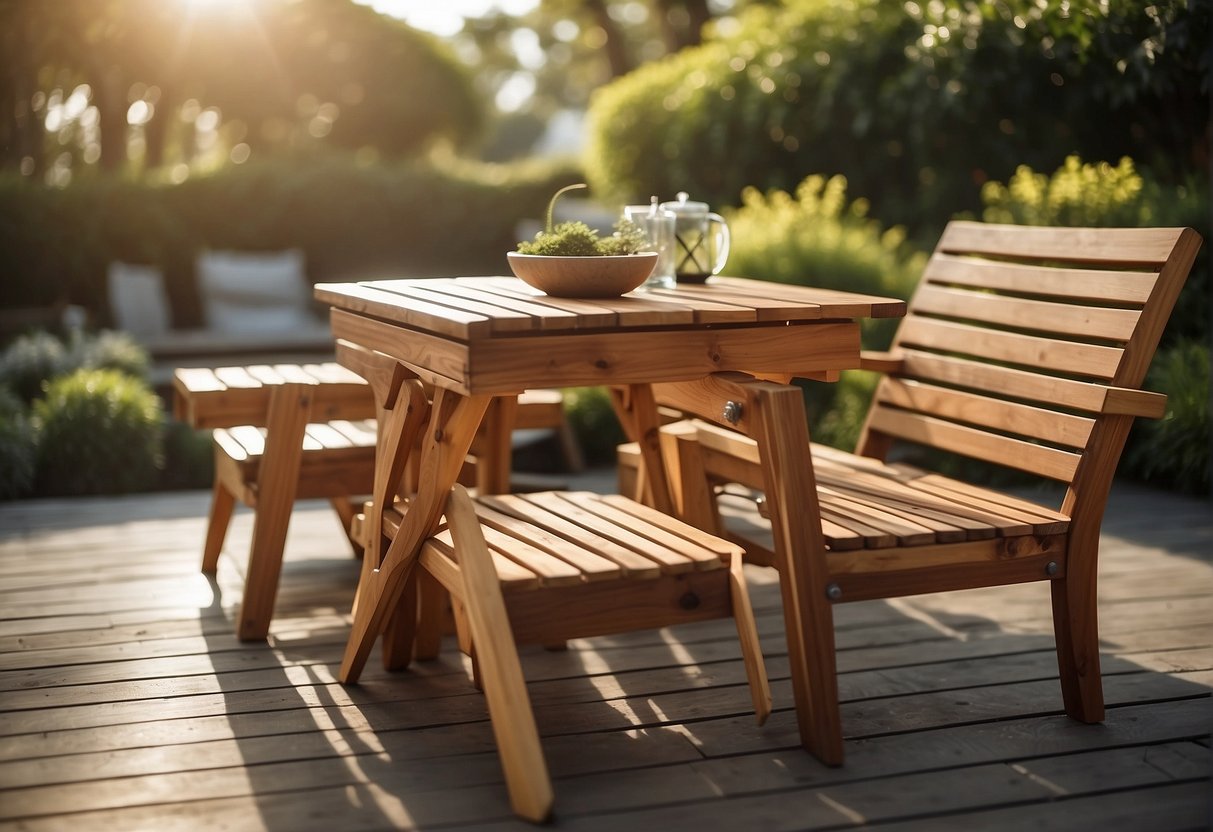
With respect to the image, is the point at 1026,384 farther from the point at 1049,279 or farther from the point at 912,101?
the point at 912,101

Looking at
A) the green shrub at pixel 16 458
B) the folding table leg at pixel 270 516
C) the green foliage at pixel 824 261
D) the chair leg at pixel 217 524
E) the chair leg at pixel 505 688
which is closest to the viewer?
the chair leg at pixel 505 688

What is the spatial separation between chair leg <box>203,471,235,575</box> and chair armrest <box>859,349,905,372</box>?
1774 mm

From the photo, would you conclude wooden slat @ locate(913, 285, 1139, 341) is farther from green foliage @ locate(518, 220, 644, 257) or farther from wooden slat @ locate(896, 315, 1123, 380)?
green foliage @ locate(518, 220, 644, 257)

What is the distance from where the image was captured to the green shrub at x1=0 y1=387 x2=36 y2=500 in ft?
15.0

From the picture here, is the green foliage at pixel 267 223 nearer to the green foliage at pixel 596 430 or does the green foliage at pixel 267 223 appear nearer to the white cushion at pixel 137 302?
the white cushion at pixel 137 302

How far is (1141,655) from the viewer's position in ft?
9.21

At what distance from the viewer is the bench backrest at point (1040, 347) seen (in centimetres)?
237

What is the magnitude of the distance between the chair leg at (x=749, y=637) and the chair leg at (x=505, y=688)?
40 cm

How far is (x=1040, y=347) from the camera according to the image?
106 inches

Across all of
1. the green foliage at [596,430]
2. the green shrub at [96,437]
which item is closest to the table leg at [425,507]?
the green shrub at [96,437]

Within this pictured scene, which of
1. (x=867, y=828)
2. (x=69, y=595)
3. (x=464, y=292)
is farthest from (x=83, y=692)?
(x=867, y=828)

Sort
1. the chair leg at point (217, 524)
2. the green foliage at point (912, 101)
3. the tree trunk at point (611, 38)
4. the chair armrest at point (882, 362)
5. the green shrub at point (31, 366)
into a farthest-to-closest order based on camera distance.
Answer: the tree trunk at point (611, 38) → the green shrub at point (31, 366) → the green foliage at point (912, 101) → the chair leg at point (217, 524) → the chair armrest at point (882, 362)

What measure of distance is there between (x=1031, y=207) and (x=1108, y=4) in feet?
2.96

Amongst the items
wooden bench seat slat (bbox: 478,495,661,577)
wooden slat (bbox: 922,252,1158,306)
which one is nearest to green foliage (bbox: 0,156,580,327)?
wooden bench seat slat (bbox: 478,495,661,577)
